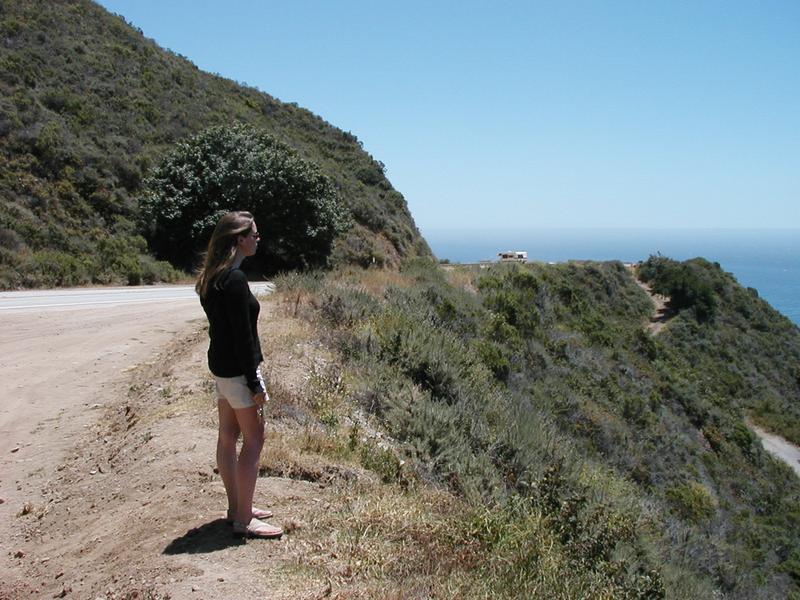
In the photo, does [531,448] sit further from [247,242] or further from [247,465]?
[247,242]

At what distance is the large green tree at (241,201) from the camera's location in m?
24.5

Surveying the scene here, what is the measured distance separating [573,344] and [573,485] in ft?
50.8

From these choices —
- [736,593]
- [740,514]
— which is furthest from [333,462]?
[740,514]

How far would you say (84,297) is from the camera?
600 inches

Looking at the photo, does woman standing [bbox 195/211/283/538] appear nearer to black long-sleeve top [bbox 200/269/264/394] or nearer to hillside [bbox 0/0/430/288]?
black long-sleeve top [bbox 200/269/264/394]

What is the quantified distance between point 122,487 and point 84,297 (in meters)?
11.0

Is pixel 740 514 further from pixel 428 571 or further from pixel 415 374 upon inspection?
pixel 428 571

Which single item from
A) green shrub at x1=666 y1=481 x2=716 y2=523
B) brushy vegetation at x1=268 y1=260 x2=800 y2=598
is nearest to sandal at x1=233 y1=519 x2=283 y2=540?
brushy vegetation at x1=268 y1=260 x2=800 y2=598

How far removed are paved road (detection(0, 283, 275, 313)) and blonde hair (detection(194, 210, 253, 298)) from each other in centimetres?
856

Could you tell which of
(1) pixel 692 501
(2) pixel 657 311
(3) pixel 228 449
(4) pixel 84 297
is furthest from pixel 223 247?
(2) pixel 657 311

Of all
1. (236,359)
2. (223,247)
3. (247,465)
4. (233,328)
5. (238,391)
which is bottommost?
(247,465)

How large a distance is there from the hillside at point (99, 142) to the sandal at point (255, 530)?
15565 mm

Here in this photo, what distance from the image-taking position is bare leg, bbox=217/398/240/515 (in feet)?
14.3

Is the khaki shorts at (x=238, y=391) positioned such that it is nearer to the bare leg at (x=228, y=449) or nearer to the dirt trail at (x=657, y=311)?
the bare leg at (x=228, y=449)
